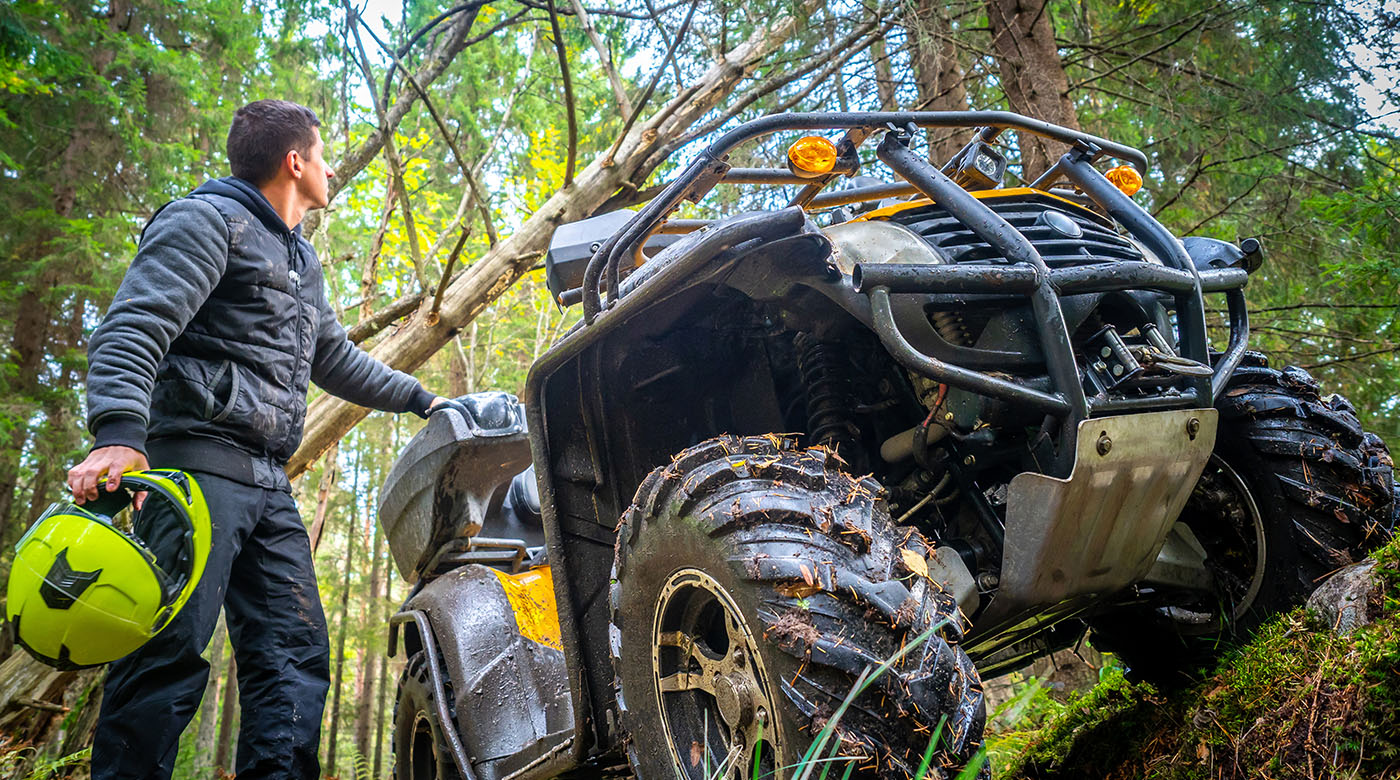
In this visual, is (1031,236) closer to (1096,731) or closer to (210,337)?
(1096,731)

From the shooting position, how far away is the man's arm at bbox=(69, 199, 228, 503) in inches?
89.6

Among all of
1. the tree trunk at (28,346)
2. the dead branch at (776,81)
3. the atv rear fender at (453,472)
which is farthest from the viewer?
the tree trunk at (28,346)

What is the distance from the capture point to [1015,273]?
5.90 feet

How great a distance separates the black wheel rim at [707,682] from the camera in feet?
5.78

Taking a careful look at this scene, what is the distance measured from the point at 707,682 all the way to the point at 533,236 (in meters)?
5.17

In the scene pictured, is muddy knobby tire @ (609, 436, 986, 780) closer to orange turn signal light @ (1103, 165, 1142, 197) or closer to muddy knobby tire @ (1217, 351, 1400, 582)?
muddy knobby tire @ (1217, 351, 1400, 582)

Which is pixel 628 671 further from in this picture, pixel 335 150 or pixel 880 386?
pixel 335 150

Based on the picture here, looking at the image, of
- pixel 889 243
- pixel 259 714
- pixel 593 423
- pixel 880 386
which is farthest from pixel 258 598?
pixel 889 243

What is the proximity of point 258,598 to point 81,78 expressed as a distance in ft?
32.9

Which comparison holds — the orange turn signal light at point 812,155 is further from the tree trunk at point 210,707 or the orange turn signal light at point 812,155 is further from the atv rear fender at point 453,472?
the tree trunk at point 210,707

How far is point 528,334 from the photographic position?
63.3 feet

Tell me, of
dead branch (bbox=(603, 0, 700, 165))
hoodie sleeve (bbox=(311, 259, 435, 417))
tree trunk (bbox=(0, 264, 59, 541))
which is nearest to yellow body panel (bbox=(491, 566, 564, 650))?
hoodie sleeve (bbox=(311, 259, 435, 417))

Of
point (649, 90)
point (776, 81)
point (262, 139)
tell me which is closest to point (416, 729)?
point (262, 139)

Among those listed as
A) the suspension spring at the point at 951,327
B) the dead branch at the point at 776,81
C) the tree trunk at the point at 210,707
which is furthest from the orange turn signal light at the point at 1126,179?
the tree trunk at the point at 210,707
